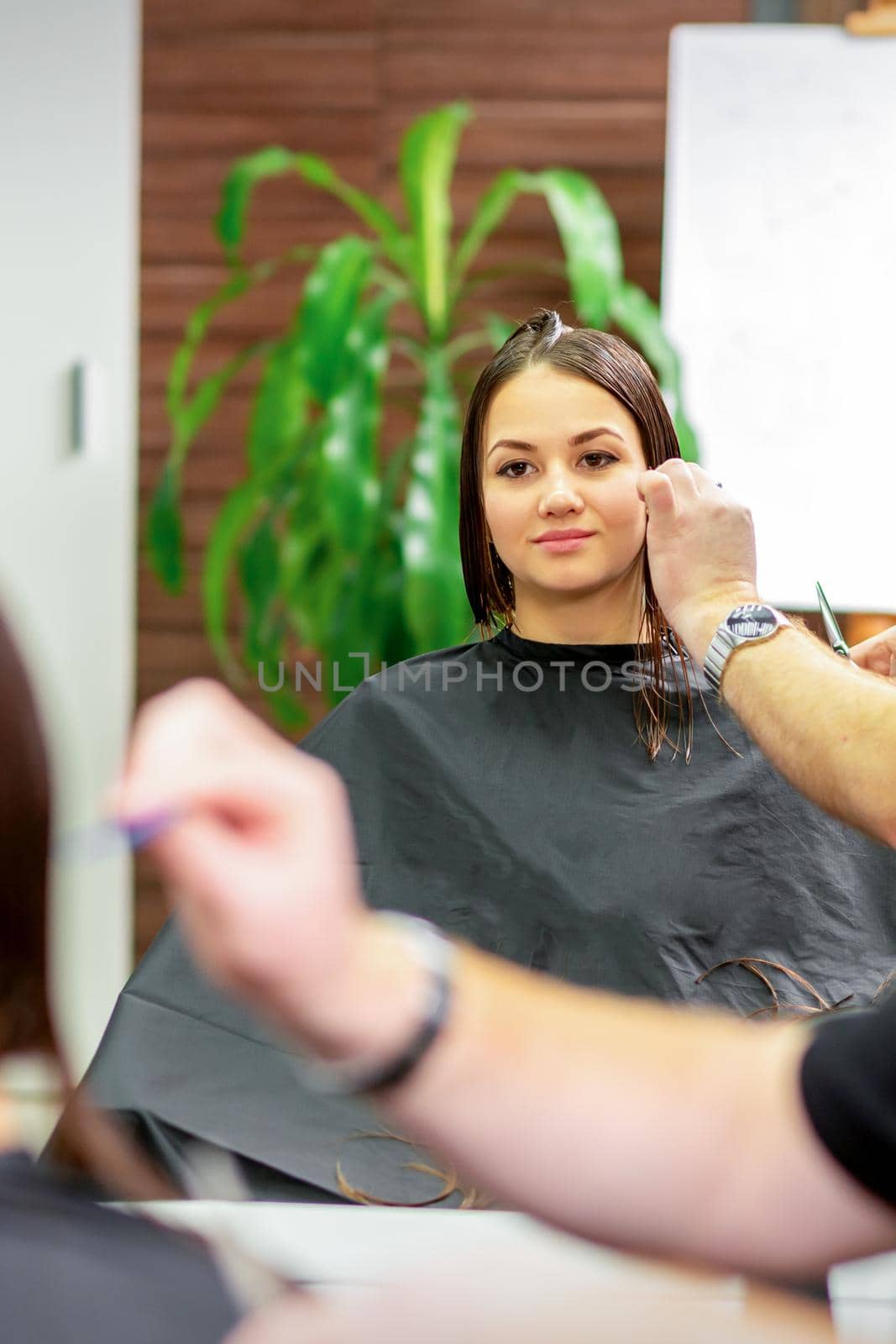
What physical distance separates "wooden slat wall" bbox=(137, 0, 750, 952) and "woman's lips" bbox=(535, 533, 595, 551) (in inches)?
61.0

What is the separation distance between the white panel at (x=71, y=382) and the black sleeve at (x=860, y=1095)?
272cm

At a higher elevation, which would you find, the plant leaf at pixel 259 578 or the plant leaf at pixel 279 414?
the plant leaf at pixel 279 414

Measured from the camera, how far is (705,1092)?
68 centimetres

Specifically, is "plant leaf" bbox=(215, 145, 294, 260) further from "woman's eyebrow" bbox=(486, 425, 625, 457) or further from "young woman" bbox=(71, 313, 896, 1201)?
"woman's eyebrow" bbox=(486, 425, 625, 457)

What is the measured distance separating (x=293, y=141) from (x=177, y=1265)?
124 inches

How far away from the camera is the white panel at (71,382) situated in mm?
3236

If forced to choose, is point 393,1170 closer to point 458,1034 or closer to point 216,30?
point 458,1034

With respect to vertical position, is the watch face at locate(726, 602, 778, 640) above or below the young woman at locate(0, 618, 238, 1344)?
above

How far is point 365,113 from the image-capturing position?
3.24 m

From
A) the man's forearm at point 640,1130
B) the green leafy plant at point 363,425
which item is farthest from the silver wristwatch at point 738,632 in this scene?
the green leafy plant at point 363,425

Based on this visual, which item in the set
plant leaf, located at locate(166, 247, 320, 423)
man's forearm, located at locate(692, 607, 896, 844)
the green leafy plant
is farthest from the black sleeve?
plant leaf, located at locate(166, 247, 320, 423)

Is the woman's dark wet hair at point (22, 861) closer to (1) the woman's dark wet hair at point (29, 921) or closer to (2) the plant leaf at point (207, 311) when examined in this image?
(1) the woman's dark wet hair at point (29, 921)

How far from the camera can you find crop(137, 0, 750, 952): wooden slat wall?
316 centimetres

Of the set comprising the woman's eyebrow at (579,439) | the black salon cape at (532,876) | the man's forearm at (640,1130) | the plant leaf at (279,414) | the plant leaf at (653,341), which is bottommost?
the black salon cape at (532,876)
